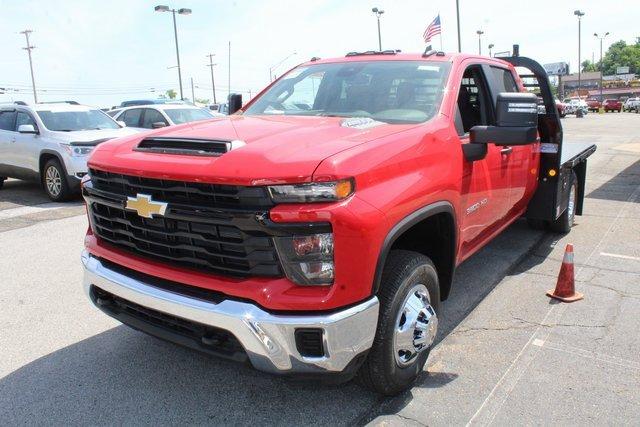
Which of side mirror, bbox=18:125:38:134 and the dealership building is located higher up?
the dealership building

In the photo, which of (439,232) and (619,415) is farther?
(439,232)

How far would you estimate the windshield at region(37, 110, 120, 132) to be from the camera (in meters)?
10.1

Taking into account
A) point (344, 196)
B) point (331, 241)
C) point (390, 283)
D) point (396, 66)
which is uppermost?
point (396, 66)

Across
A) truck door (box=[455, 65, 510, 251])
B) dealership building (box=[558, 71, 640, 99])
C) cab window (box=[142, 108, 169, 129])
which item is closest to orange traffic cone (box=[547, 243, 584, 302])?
truck door (box=[455, 65, 510, 251])

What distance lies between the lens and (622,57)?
135125mm

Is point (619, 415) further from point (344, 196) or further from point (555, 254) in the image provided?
point (555, 254)

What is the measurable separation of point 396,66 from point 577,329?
7.64 feet

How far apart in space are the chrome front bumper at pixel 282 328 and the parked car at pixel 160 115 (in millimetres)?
10251

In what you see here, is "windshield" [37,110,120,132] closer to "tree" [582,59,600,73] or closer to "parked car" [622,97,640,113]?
"parked car" [622,97,640,113]

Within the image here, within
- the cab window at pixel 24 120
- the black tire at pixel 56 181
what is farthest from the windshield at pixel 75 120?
the black tire at pixel 56 181

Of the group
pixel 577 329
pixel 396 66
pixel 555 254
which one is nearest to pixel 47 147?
pixel 396 66

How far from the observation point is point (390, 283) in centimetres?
288

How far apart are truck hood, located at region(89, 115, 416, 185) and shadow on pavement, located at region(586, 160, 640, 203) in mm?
6974

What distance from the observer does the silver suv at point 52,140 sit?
30.6ft
